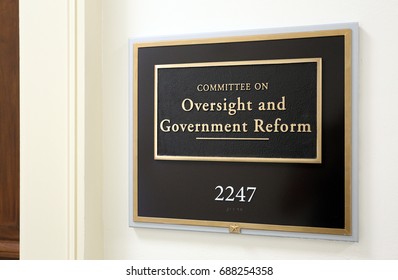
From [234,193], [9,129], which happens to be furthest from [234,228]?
[9,129]

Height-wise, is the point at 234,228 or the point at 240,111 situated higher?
the point at 240,111

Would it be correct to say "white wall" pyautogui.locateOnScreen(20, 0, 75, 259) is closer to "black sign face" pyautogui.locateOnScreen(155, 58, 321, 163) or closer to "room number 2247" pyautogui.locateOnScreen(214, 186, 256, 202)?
"black sign face" pyautogui.locateOnScreen(155, 58, 321, 163)

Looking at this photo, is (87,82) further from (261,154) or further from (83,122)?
(261,154)

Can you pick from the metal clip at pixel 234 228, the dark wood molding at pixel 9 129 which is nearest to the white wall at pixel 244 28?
the metal clip at pixel 234 228

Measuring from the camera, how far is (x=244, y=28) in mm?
1112

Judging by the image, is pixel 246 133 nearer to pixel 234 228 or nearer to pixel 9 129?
pixel 234 228

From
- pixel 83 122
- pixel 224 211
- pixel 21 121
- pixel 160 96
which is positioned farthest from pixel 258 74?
pixel 21 121

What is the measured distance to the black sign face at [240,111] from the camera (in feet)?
3.46

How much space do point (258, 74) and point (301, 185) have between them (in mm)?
329

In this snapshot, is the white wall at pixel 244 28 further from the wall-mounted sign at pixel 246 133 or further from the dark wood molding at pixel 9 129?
the dark wood molding at pixel 9 129

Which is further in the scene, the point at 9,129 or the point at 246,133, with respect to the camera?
the point at 9,129

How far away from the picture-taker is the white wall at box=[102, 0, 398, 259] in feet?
3.33

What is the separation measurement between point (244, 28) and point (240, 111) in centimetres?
24

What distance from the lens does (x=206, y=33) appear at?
1.12m
